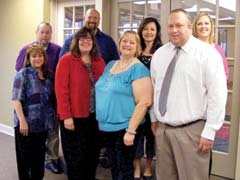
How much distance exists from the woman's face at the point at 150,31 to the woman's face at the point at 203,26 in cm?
38

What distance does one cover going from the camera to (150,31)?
114 inches

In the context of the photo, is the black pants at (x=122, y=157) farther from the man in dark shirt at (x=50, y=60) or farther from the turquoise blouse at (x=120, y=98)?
→ the man in dark shirt at (x=50, y=60)

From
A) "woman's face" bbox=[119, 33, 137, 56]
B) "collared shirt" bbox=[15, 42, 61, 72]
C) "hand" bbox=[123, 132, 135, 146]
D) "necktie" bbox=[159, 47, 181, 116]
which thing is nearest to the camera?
"necktie" bbox=[159, 47, 181, 116]

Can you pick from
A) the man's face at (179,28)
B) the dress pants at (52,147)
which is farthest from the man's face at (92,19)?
the man's face at (179,28)

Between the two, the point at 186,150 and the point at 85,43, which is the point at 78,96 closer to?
the point at 85,43

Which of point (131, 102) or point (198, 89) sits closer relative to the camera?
point (198, 89)

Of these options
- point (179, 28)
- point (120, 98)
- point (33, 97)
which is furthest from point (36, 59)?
point (179, 28)

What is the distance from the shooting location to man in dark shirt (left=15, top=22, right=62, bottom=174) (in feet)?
11.2

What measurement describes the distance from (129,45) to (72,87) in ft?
1.86

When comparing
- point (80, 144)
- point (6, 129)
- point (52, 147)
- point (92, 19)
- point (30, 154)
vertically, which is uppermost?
point (92, 19)

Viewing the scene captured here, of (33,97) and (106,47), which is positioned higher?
(106,47)

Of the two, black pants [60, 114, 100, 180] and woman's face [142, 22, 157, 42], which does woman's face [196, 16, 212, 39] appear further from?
black pants [60, 114, 100, 180]

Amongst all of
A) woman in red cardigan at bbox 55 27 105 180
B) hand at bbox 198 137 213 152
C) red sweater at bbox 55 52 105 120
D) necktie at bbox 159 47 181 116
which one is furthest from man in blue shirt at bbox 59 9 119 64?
hand at bbox 198 137 213 152

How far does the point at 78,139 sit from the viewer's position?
8.83ft
